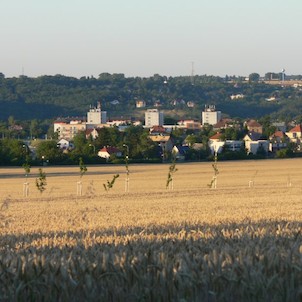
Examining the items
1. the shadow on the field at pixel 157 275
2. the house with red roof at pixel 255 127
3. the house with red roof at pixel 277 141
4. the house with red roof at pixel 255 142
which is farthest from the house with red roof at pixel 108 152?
the shadow on the field at pixel 157 275

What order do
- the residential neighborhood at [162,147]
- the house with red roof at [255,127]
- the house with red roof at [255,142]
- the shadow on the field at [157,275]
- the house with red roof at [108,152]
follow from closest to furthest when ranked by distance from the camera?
the shadow on the field at [157,275]
the residential neighborhood at [162,147]
the house with red roof at [108,152]
the house with red roof at [255,142]
the house with red roof at [255,127]

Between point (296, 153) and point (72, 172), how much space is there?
41.2 m

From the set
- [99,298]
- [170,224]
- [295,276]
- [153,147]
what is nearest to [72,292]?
[99,298]

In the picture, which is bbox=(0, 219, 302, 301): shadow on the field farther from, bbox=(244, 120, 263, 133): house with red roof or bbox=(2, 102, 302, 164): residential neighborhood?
bbox=(244, 120, 263, 133): house with red roof

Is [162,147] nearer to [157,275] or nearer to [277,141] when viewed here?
[277,141]

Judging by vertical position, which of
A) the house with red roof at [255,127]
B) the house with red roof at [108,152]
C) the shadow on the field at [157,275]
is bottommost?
the house with red roof at [255,127]

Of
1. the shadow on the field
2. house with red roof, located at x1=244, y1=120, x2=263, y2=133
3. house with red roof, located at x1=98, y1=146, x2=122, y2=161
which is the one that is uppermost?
the shadow on the field

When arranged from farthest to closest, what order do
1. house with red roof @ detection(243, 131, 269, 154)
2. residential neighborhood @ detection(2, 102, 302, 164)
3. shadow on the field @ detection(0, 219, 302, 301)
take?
house with red roof @ detection(243, 131, 269, 154) < residential neighborhood @ detection(2, 102, 302, 164) < shadow on the field @ detection(0, 219, 302, 301)

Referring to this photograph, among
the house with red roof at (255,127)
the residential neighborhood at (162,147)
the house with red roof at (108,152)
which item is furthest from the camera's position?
the house with red roof at (255,127)

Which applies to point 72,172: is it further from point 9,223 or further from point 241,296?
point 241,296

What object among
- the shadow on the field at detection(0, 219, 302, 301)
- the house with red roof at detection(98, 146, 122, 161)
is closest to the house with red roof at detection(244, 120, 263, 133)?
the house with red roof at detection(98, 146, 122, 161)

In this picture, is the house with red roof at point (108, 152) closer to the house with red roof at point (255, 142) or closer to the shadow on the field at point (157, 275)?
the house with red roof at point (255, 142)

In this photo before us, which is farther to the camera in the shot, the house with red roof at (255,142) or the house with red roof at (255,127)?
the house with red roof at (255,127)

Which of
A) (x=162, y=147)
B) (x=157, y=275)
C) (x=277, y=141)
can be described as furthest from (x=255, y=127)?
(x=157, y=275)
